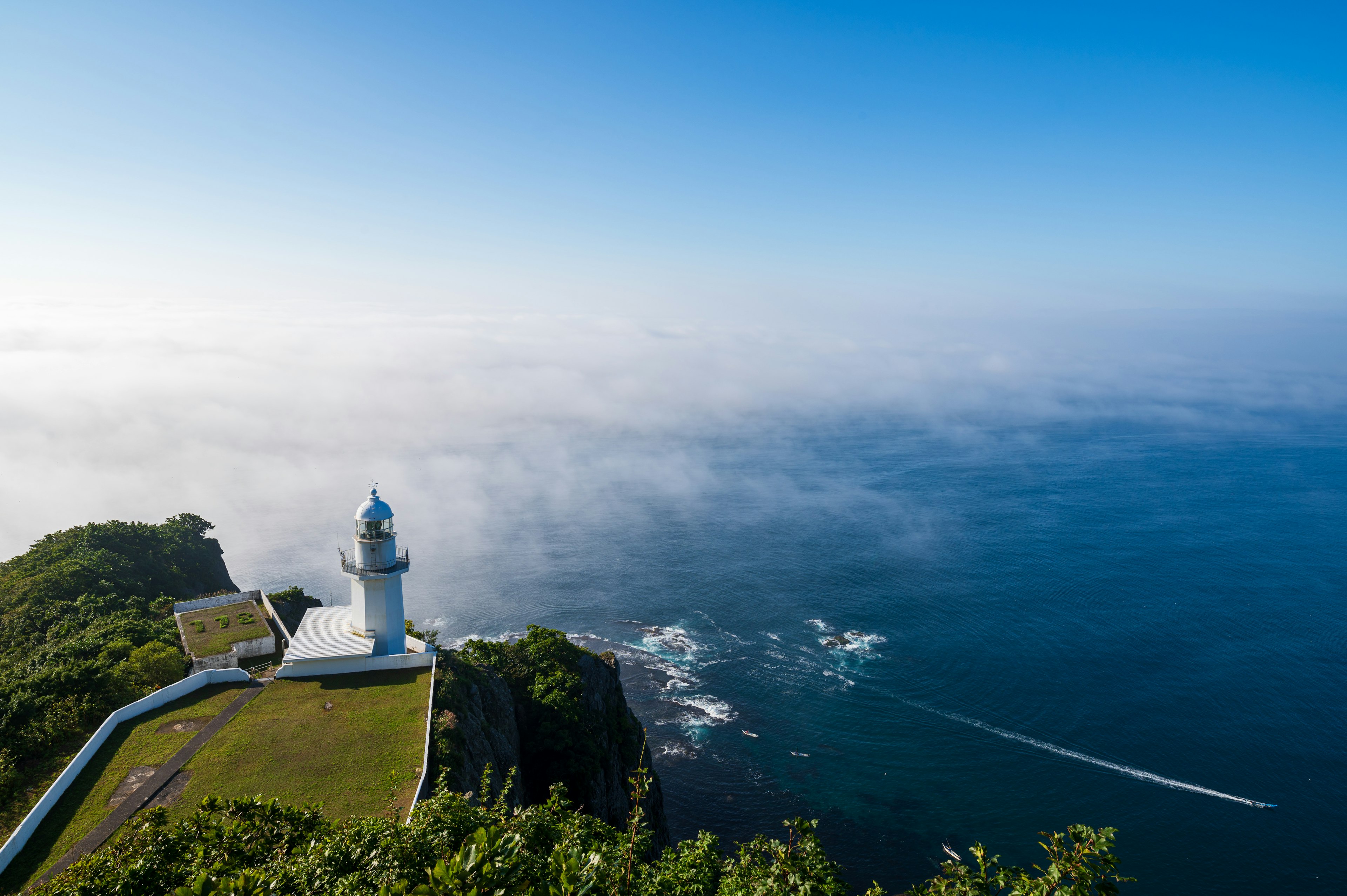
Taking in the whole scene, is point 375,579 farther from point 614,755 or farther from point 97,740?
point 614,755

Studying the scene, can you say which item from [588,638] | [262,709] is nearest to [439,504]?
[588,638]

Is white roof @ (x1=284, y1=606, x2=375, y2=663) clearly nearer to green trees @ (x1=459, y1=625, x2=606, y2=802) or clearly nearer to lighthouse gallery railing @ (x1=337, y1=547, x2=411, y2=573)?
lighthouse gallery railing @ (x1=337, y1=547, x2=411, y2=573)

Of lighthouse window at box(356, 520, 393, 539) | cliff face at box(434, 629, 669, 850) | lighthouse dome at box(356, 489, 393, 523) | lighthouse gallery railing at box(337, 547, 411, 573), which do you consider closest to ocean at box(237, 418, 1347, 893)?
cliff face at box(434, 629, 669, 850)

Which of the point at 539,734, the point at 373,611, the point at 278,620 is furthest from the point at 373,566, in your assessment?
the point at 539,734

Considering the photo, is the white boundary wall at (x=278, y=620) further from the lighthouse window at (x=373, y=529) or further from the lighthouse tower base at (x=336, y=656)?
the lighthouse window at (x=373, y=529)

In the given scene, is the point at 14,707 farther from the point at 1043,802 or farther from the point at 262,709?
the point at 1043,802
